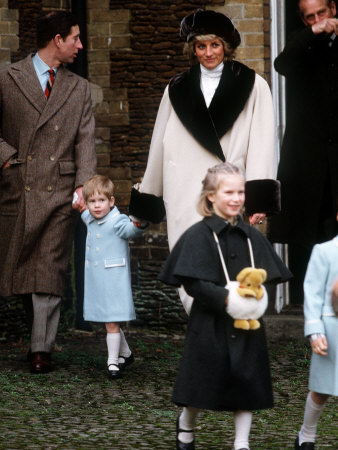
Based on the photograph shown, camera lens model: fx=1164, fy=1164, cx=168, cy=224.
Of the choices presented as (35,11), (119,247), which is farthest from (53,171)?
(35,11)

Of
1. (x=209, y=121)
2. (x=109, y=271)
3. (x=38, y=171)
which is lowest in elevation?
(x=109, y=271)

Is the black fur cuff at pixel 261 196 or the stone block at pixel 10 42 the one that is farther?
the stone block at pixel 10 42

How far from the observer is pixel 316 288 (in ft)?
15.8

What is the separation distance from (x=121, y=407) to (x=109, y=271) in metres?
1.36

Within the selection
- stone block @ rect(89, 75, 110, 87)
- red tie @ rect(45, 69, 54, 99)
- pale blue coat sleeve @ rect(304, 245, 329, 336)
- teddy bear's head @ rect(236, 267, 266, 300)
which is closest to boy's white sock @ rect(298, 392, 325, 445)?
pale blue coat sleeve @ rect(304, 245, 329, 336)

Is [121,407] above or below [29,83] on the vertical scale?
below

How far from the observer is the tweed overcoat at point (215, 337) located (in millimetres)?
4766

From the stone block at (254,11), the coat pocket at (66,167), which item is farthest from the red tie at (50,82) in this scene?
the stone block at (254,11)

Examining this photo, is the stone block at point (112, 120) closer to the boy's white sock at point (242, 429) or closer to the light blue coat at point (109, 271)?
the light blue coat at point (109, 271)

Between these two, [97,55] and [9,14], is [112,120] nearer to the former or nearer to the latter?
[97,55]

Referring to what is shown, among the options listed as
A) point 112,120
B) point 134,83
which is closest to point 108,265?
point 112,120

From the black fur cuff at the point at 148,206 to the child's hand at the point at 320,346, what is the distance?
205cm

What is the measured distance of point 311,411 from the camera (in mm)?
4855

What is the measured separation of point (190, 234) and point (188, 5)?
425cm
